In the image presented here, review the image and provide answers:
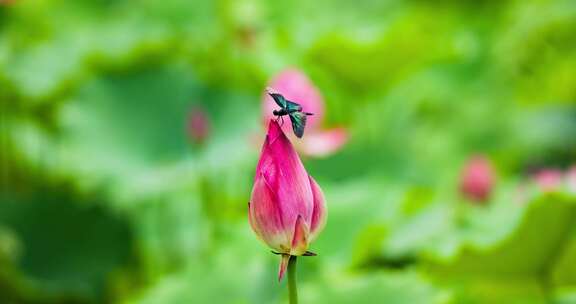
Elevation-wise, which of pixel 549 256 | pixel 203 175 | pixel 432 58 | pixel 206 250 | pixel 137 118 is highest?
pixel 432 58

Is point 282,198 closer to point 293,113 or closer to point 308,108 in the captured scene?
point 293,113

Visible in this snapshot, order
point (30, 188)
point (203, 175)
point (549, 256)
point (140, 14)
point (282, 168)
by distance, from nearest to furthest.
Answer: point (282, 168) < point (549, 256) < point (203, 175) < point (30, 188) < point (140, 14)

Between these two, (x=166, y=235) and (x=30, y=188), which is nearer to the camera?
(x=166, y=235)

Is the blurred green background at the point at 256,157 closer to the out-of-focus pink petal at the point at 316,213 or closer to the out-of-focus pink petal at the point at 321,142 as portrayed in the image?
the out-of-focus pink petal at the point at 321,142

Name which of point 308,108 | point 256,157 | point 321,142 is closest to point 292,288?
point 308,108

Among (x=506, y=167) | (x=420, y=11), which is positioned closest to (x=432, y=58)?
(x=506, y=167)

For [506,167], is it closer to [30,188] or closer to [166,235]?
[166,235]

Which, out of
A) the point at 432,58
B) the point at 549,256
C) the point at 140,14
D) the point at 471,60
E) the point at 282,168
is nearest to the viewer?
the point at 282,168

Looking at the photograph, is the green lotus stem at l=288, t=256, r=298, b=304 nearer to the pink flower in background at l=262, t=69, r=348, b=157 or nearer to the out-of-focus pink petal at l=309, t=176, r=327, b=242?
the out-of-focus pink petal at l=309, t=176, r=327, b=242
